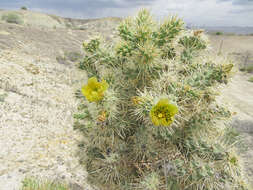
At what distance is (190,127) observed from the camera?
283 cm

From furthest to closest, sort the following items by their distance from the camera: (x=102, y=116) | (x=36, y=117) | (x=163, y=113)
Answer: (x=36, y=117) < (x=102, y=116) < (x=163, y=113)

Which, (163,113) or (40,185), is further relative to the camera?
(40,185)

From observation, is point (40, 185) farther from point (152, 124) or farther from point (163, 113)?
point (163, 113)

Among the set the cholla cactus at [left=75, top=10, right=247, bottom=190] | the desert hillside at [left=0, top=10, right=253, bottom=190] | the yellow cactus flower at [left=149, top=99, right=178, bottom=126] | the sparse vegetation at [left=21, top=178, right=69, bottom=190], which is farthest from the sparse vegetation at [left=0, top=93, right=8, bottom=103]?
the yellow cactus flower at [left=149, top=99, right=178, bottom=126]

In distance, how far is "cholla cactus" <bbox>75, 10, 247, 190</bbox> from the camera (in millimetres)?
2510

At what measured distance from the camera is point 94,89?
2.26 m

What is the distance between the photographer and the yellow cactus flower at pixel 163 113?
1987 millimetres

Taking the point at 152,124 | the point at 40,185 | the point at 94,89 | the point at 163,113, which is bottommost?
the point at 40,185

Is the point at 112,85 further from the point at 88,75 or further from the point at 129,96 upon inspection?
the point at 88,75

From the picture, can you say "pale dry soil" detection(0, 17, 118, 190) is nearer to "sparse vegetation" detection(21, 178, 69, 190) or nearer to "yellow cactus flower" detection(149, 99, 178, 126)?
"sparse vegetation" detection(21, 178, 69, 190)

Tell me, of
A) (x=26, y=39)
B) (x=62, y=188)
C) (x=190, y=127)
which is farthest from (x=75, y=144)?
(x=26, y=39)

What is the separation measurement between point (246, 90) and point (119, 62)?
9.74m

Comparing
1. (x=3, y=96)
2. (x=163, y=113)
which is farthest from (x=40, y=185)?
(x=3, y=96)

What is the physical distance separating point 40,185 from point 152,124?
161cm
